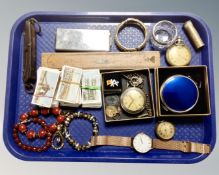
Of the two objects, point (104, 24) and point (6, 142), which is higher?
point (104, 24)

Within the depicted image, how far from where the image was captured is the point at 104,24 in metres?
1.22

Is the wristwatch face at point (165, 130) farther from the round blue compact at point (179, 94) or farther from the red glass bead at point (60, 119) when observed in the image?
the red glass bead at point (60, 119)

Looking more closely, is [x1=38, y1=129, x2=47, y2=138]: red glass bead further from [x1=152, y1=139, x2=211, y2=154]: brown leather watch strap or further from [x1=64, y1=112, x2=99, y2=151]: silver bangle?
[x1=152, y1=139, x2=211, y2=154]: brown leather watch strap

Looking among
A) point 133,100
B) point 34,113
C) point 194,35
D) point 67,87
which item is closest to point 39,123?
point 34,113

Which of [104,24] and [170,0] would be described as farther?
[170,0]

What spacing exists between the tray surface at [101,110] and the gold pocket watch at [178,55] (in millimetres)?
32

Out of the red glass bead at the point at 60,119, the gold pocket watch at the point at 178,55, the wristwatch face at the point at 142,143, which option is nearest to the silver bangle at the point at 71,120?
the red glass bead at the point at 60,119

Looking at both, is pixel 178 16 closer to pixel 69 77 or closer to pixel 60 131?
pixel 69 77

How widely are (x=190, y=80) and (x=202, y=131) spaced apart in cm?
16

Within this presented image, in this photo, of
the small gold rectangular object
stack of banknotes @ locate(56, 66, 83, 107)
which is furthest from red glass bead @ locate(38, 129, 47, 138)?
the small gold rectangular object

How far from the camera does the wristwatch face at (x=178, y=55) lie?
1157mm

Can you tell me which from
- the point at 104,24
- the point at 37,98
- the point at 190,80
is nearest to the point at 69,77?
the point at 37,98

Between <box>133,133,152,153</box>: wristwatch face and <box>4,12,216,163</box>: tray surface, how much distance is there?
0.02 metres

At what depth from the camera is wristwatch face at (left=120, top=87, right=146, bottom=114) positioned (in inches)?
44.6
